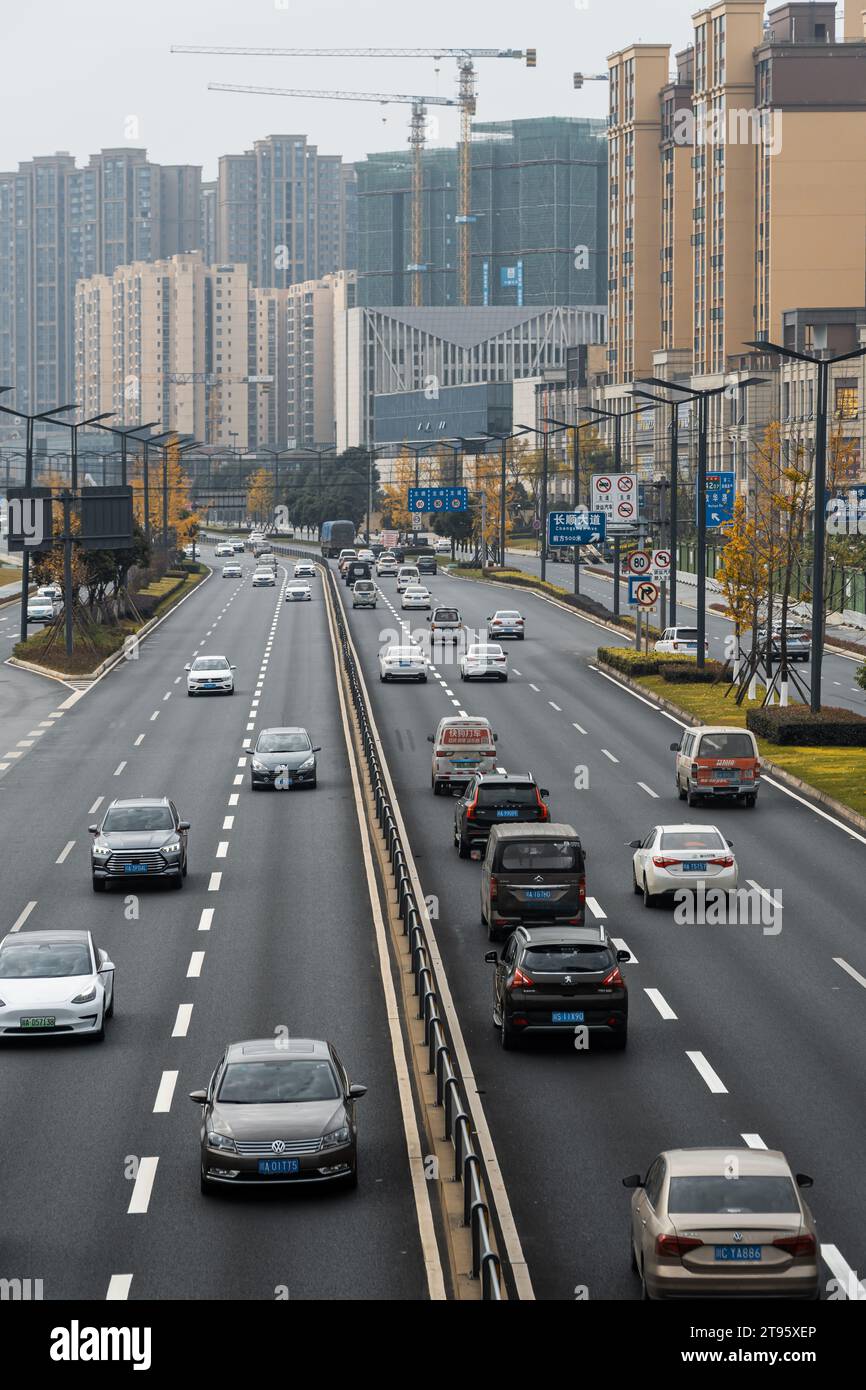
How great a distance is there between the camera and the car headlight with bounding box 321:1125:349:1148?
2158 centimetres

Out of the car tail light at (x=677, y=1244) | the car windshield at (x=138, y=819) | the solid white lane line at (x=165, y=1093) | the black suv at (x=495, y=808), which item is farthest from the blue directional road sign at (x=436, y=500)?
the car tail light at (x=677, y=1244)

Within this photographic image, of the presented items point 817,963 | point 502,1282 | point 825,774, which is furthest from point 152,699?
point 502,1282

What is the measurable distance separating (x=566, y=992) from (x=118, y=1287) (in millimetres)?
10005

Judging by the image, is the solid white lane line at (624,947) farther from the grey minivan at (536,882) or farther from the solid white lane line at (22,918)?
the solid white lane line at (22,918)

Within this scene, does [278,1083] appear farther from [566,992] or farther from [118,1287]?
[566,992]

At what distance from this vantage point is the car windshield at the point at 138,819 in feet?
133

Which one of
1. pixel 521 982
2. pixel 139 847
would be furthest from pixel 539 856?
pixel 139 847

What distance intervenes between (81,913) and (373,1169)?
53.0ft

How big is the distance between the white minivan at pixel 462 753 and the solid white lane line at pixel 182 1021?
20.8 metres

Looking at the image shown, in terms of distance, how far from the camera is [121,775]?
55000 mm

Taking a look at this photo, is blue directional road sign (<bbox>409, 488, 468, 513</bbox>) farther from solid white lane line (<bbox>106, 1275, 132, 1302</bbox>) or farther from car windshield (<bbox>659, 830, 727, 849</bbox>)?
solid white lane line (<bbox>106, 1275, 132, 1302</bbox>)

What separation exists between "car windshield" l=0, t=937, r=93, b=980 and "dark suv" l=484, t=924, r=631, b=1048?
6260 millimetres
